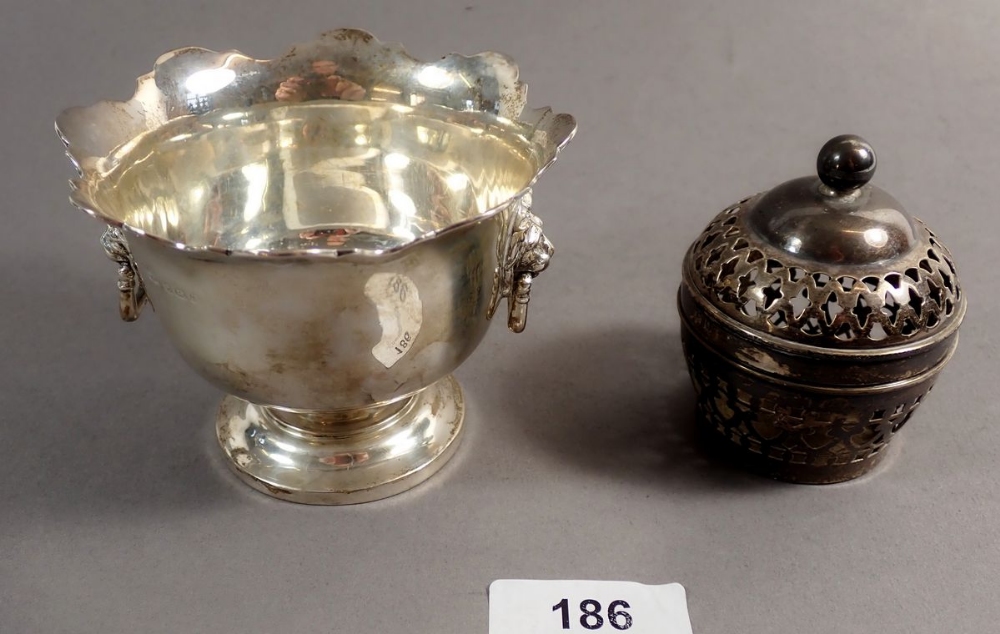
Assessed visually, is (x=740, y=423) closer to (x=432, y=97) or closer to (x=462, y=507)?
(x=462, y=507)

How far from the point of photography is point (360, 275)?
1324mm

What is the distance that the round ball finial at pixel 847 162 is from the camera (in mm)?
1445

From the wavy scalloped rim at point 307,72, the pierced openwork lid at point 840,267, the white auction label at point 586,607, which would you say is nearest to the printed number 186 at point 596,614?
the white auction label at point 586,607

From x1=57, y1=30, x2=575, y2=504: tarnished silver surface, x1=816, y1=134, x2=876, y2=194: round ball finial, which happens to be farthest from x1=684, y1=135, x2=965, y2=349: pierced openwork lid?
x1=57, y1=30, x2=575, y2=504: tarnished silver surface

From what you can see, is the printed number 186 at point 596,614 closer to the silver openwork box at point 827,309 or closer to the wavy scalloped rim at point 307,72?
the silver openwork box at point 827,309

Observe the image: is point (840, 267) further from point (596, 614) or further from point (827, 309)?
point (596, 614)

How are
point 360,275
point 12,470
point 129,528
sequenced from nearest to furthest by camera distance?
1. point 360,275
2. point 129,528
3. point 12,470

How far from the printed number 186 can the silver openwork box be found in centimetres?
38

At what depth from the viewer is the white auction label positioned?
1421 millimetres

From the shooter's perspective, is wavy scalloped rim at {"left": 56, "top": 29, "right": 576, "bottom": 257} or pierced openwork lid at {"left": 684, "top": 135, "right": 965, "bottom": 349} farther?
wavy scalloped rim at {"left": 56, "top": 29, "right": 576, "bottom": 257}

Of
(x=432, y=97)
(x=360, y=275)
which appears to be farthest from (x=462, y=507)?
(x=432, y=97)

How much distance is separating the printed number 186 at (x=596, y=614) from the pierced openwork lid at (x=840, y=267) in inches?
18.3

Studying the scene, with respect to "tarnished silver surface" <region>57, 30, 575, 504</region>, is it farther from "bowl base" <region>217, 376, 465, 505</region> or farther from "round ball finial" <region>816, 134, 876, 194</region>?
"round ball finial" <region>816, 134, 876, 194</region>

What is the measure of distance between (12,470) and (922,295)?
1512 millimetres
